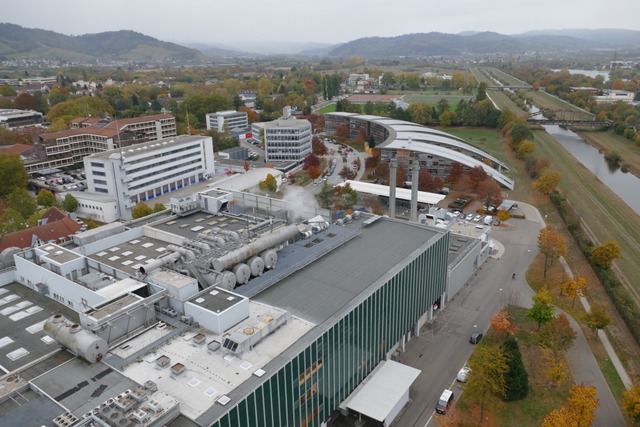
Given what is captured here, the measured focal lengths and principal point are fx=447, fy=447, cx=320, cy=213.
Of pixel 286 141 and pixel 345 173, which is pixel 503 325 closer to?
pixel 345 173

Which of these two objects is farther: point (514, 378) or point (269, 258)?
point (269, 258)

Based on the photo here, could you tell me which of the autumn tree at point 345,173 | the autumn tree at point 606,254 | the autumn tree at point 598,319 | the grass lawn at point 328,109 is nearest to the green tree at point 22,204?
the autumn tree at point 345,173

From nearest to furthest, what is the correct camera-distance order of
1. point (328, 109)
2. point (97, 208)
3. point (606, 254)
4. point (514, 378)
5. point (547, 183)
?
point (514, 378) → point (606, 254) → point (97, 208) → point (547, 183) → point (328, 109)

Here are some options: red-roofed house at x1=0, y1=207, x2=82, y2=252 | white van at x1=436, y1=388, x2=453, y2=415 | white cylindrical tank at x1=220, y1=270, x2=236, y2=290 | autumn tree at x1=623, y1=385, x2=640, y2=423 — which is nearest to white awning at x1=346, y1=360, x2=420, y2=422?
white van at x1=436, y1=388, x2=453, y2=415

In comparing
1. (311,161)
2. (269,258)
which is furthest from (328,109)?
(269,258)

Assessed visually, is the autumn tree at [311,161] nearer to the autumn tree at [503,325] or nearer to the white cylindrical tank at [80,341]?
the autumn tree at [503,325]

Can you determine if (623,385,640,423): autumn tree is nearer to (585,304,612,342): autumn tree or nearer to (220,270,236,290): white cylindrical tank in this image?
(585,304,612,342): autumn tree
